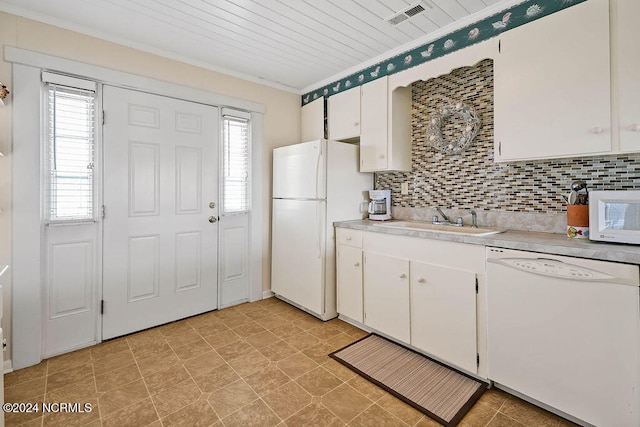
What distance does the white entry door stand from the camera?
251 cm

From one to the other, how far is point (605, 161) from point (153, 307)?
141 inches

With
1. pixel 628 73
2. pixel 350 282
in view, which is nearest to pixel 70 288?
pixel 350 282

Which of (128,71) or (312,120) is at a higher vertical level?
(128,71)

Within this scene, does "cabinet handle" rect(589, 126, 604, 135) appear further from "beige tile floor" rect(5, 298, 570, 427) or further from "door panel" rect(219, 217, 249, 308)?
"door panel" rect(219, 217, 249, 308)

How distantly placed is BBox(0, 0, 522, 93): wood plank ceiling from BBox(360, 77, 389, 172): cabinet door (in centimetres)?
35

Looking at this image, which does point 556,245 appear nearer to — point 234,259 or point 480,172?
point 480,172

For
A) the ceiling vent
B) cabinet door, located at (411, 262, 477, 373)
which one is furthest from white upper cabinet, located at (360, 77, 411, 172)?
cabinet door, located at (411, 262, 477, 373)

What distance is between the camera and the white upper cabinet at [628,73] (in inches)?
59.4

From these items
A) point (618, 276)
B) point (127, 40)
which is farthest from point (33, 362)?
point (618, 276)

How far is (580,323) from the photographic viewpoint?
1497 mm

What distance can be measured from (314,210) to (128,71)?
1.99 m

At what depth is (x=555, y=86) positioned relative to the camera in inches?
69.1

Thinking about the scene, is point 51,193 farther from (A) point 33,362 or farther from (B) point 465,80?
(B) point 465,80

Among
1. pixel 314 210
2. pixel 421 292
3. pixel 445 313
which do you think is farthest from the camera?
pixel 314 210
